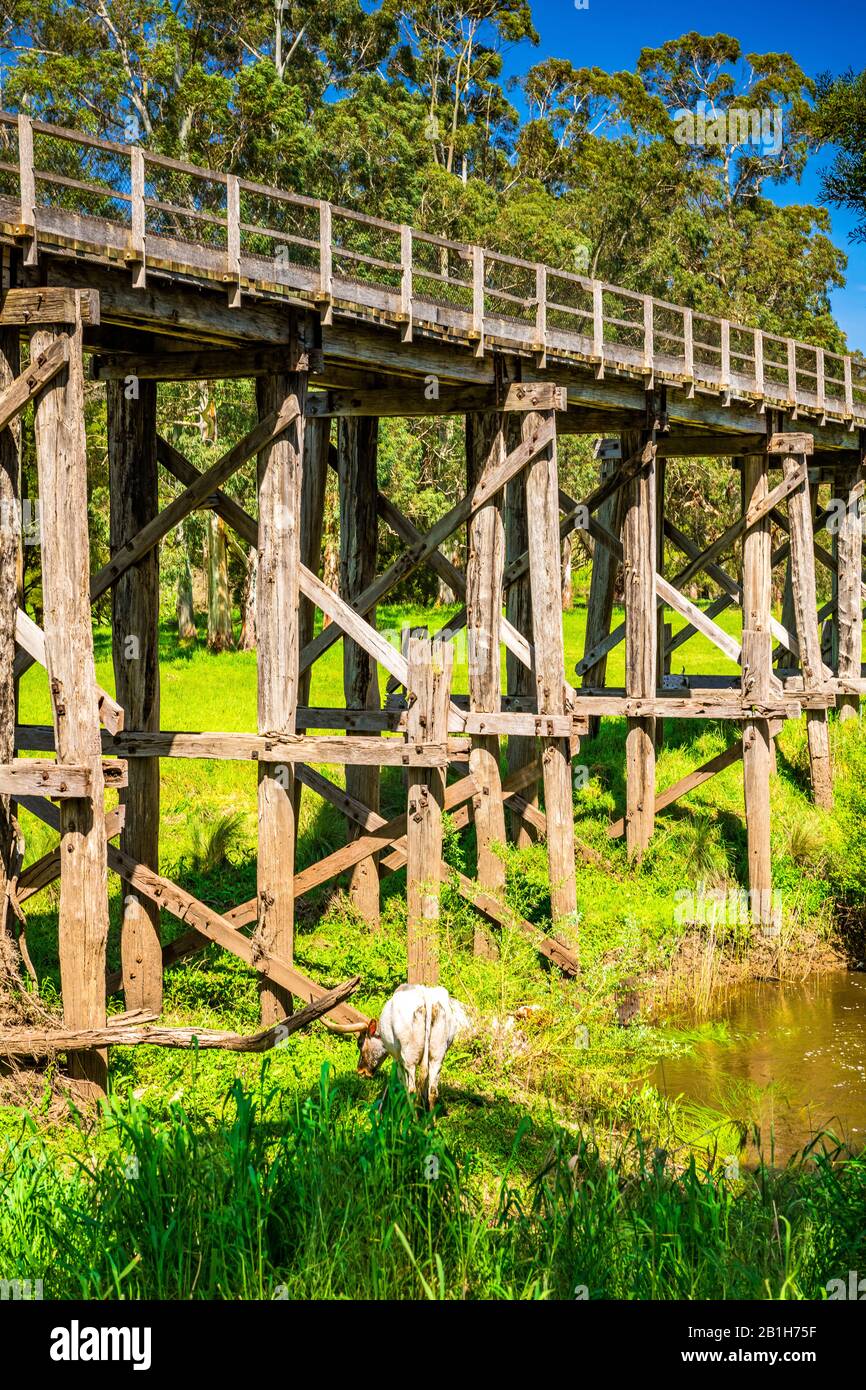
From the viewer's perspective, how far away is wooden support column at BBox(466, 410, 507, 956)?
11133 mm

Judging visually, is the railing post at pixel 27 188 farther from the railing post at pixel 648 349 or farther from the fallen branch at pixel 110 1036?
the railing post at pixel 648 349

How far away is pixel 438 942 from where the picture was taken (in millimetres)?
9445

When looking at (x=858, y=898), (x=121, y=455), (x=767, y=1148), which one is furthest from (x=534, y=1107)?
(x=858, y=898)

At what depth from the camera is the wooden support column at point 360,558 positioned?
11.8m

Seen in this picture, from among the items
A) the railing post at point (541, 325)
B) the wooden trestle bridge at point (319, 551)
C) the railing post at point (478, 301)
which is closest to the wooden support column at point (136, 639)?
the wooden trestle bridge at point (319, 551)

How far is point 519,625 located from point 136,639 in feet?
16.0

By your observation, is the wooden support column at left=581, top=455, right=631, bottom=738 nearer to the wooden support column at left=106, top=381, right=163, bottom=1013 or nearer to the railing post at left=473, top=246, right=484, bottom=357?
the railing post at left=473, top=246, right=484, bottom=357

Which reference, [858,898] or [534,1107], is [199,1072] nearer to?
[534,1107]

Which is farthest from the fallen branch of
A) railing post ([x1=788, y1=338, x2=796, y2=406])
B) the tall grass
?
railing post ([x1=788, y1=338, x2=796, y2=406])

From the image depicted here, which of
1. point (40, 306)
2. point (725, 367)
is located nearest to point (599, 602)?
point (725, 367)

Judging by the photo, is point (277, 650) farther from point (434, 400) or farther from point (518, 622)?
point (518, 622)

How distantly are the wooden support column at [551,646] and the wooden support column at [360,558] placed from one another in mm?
1415
